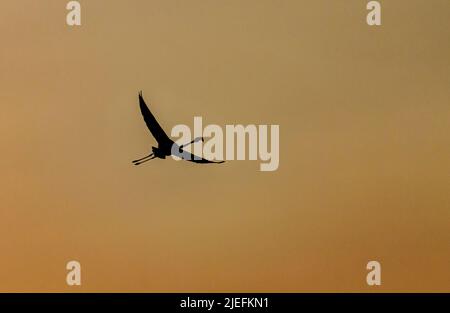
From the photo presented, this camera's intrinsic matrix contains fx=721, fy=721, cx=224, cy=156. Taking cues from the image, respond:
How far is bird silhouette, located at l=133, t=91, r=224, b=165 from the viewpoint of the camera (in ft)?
11.8

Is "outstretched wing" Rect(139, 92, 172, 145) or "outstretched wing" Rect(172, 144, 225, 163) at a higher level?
"outstretched wing" Rect(139, 92, 172, 145)

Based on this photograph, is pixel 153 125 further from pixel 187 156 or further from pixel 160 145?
pixel 187 156

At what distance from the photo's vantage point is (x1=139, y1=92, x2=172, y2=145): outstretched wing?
11.8ft

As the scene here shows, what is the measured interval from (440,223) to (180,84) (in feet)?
4.84

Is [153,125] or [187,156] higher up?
[153,125]

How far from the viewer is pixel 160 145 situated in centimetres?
362

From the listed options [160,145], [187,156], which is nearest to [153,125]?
[160,145]

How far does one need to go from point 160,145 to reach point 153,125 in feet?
0.35

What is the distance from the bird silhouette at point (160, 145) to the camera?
3602 mm

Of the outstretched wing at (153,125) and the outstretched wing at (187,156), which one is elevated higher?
the outstretched wing at (153,125)

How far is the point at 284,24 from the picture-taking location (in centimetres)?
363

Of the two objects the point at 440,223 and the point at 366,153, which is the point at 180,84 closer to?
the point at 366,153
